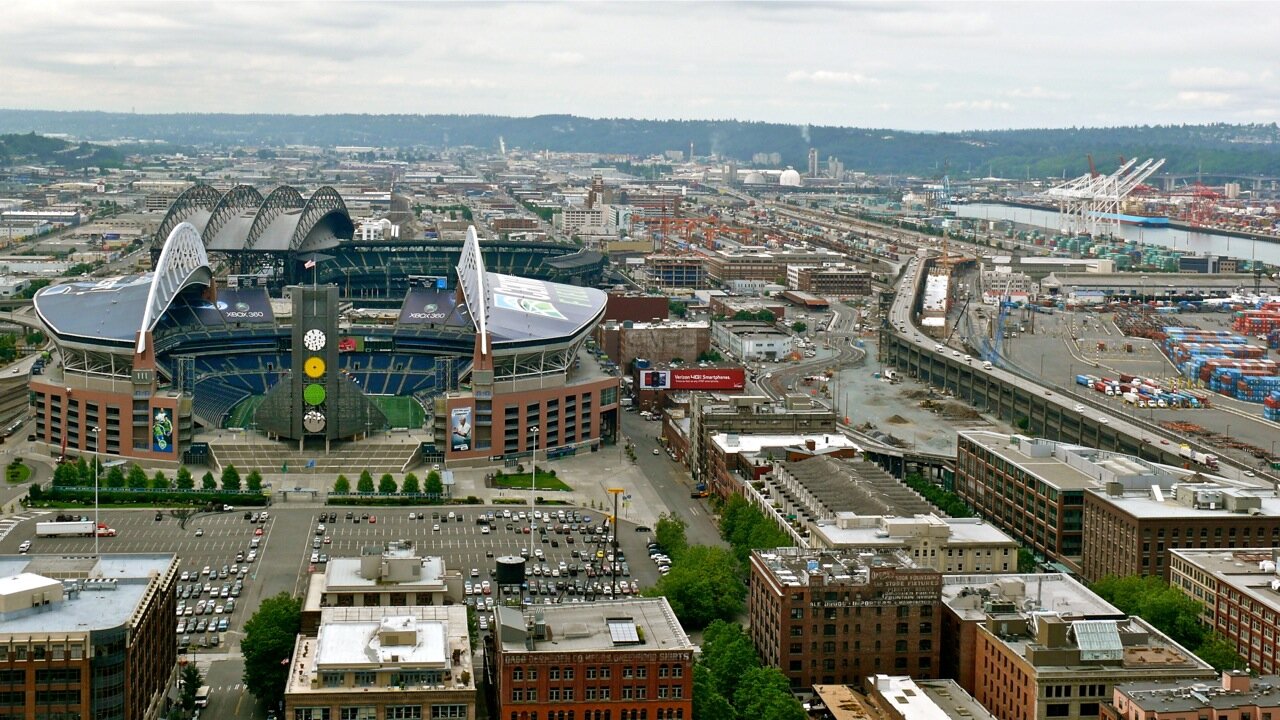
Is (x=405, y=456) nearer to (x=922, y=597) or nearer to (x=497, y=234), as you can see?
(x=922, y=597)

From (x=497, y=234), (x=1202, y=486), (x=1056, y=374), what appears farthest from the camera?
(x=497, y=234)

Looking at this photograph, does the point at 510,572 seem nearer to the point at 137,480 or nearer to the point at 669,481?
the point at 669,481

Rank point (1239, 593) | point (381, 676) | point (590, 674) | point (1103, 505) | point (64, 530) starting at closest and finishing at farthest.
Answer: point (381, 676) < point (590, 674) < point (1239, 593) < point (1103, 505) < point (64, 530)

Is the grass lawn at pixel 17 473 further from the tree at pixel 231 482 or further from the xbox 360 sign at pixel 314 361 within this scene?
the xbox 360 sign at pixel 314 361

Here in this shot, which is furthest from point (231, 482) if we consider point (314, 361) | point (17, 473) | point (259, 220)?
point (259, 220)

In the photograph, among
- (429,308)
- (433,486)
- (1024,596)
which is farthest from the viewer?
(429,308)

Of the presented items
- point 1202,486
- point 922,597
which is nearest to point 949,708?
point 922,597

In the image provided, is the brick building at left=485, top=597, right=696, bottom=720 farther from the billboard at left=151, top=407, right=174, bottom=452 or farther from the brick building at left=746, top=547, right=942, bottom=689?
the billboard at left=151, top=407, right=174, bottom=452
